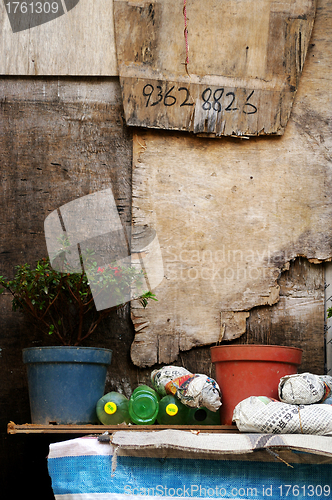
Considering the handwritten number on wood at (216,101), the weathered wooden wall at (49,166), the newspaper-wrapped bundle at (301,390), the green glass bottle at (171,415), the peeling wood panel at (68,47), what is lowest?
the green glass bottle at (171,415)

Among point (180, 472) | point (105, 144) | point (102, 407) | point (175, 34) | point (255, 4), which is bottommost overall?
point (180, 472)

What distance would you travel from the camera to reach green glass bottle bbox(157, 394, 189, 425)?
159 centimetres

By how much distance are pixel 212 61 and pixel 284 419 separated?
62.9 inches

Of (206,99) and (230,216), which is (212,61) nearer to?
(206,99)

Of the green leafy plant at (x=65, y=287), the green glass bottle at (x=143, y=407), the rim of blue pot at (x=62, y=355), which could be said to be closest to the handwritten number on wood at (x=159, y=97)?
the green leafy plant at (x=65, y=287)

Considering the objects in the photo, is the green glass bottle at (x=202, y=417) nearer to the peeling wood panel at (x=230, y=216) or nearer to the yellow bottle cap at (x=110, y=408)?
the yellow bottle cap at (x=110, y=408)

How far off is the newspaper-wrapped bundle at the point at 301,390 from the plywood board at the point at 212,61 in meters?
1.15

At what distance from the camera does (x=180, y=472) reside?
1.39m

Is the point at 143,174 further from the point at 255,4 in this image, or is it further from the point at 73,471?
the point at 73,471

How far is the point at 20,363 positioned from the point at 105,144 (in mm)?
1057

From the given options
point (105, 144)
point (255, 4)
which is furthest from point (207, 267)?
point (255, 4)

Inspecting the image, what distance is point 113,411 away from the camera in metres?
1.59

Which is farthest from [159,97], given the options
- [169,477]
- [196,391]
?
[169,477]

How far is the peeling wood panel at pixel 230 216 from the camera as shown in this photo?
6.85 feet
